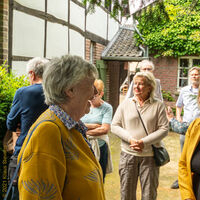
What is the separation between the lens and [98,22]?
10.2 metres

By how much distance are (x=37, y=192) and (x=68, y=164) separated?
0.19m

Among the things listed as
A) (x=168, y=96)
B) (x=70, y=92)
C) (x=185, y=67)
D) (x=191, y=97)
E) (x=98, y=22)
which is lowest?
→ (x=168, y=96)

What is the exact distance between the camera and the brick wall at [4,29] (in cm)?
443

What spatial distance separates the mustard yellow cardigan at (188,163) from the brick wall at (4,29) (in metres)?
3.80

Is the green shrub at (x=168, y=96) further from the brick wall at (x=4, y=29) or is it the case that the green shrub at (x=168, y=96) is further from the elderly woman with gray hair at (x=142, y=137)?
the elderly woman with gray hair at (x=142, y=137)

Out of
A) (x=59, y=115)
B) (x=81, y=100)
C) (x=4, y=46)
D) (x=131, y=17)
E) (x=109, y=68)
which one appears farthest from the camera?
(x=109, y=68)

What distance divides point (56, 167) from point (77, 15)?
752 cm

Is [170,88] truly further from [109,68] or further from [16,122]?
[16,122]

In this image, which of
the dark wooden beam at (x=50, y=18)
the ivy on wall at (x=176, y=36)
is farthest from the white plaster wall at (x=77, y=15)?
the ivy on wall at (x=176, y=36)

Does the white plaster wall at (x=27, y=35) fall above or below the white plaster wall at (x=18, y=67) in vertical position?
above

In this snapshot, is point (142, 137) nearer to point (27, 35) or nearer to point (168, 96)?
point (27, 35)

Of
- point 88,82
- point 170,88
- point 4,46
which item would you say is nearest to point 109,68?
point 170,88

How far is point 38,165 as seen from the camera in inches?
42.6

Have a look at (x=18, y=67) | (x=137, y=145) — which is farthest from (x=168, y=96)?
(x=137, y=145)
